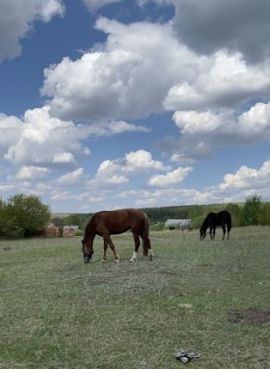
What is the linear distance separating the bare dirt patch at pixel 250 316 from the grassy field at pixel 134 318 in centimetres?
6

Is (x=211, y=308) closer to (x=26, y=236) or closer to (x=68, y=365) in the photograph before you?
(x=68, y=365)

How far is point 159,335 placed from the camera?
8680 mm

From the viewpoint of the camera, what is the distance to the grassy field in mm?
7648

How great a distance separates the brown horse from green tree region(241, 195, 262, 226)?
7628cm

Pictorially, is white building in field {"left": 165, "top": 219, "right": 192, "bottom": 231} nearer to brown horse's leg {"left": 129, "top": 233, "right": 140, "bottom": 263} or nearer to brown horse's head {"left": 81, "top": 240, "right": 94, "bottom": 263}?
brown horse's head {"left": 81, "top": 240, "right": 94, "bottom": 263}

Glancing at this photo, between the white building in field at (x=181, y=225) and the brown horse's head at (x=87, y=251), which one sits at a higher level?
the white building in field at (x=181, y=225)

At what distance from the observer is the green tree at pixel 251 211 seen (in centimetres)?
9381

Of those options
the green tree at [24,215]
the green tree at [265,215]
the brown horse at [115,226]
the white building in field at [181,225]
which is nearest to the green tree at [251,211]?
the green tree at [265,215]

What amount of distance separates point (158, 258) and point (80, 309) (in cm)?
927

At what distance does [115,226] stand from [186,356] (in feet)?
41.1

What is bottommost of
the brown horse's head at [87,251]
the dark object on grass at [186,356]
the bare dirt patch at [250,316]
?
the dark object on grass at [186,356]

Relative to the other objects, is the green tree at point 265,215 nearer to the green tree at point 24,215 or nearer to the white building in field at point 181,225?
the white building in field at point 181,225

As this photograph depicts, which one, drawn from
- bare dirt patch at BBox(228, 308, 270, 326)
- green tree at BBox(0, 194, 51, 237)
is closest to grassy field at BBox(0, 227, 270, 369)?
bare dirt patch at BBox(228, 308, 270, 326)

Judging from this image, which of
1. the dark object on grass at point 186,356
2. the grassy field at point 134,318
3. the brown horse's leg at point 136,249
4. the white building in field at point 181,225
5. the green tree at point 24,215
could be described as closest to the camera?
the dark object on grass at point 186,356
